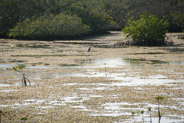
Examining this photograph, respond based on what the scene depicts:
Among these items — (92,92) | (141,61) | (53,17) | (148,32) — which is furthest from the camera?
(53,17)

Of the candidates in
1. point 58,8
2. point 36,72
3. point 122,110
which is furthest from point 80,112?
point 58,8

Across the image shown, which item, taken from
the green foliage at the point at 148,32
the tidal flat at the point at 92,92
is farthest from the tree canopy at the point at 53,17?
the tidal flat at the point at 92,92

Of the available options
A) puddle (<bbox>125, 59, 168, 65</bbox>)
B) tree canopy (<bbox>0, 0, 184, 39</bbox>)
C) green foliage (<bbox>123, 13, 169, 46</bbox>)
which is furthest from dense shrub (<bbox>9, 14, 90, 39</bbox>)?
puddle (<bbox>125, 59, 168, 65</bbox>)

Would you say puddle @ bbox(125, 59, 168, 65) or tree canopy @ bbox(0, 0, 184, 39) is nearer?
puddle @ bbox(125, 59, 168, 65)

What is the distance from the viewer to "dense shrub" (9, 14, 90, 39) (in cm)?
3403

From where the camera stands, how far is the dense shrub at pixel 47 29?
34031mm

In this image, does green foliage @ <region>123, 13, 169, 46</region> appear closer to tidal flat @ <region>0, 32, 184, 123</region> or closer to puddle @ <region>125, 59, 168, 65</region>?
puddle @ <region>125, 59, 168, 65</region>

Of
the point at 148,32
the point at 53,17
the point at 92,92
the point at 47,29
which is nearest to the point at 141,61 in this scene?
the point at 92,92

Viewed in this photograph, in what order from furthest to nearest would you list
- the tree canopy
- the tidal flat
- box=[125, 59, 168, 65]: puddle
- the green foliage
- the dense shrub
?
the tree canopy
the dense shrub
the green foliage
box=[125, 59, 168, 65]: puddle
the tidal flat

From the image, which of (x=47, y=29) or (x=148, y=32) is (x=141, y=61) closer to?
(x=148, y=32)

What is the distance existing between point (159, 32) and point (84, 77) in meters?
14.8

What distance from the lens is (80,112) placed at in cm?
748

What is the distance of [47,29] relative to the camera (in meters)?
34.2

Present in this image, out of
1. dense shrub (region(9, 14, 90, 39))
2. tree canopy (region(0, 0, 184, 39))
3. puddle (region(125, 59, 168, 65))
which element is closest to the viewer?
puddle (region(125, 59, 168, 65))
